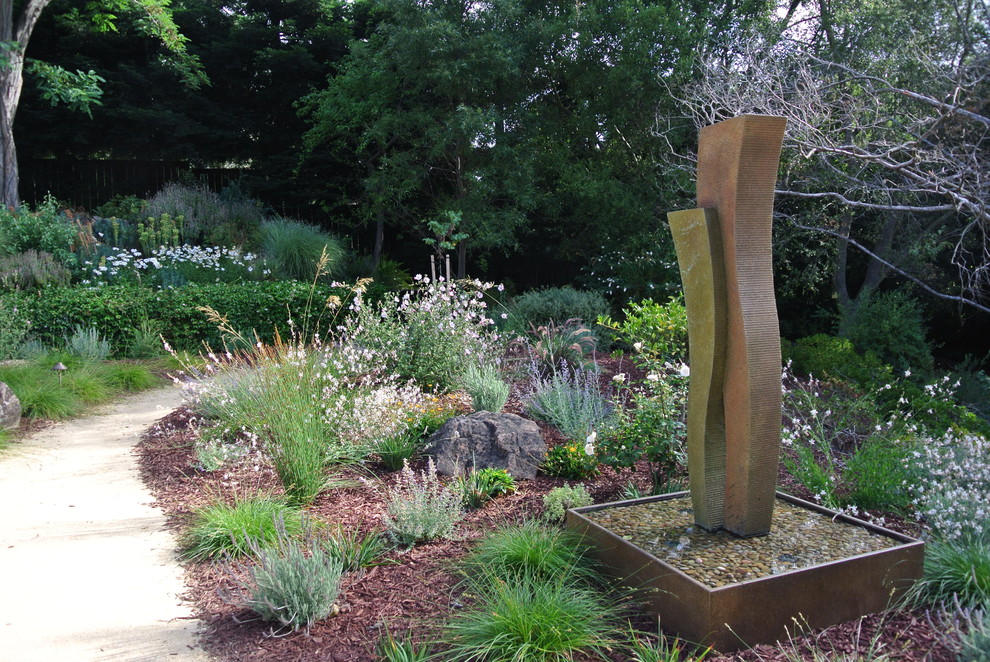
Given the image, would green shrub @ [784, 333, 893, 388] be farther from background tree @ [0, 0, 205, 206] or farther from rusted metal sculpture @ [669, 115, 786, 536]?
background tree @ [0, 0, 205, 206]

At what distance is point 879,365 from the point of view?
9172mm

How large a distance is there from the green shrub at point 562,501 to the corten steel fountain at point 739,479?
387 mm

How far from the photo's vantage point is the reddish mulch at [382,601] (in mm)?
2770

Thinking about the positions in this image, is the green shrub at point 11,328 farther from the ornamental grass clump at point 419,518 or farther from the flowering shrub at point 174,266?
the ornamental grass clump at point 419,518

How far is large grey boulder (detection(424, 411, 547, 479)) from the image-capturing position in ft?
15.4

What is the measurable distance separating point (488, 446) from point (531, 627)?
216cm

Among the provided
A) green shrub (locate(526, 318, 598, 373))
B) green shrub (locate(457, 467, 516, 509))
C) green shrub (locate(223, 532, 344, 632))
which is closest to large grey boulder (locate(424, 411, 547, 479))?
green shrub (locate(457, 467, 516, 509))

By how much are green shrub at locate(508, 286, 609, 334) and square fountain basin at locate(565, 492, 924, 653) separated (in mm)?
6260

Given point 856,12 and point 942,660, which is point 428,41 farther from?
point 942,660

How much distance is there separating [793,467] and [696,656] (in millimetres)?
2116

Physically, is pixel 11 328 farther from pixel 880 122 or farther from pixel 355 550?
pixel 880 122

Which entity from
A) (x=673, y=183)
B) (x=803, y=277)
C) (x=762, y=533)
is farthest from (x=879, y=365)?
(x=762, y=533)

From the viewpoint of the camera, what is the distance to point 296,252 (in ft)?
39.6

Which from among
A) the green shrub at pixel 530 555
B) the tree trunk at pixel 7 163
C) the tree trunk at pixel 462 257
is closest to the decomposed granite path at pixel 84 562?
the green shrub at pixel 530 555
